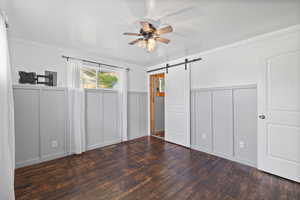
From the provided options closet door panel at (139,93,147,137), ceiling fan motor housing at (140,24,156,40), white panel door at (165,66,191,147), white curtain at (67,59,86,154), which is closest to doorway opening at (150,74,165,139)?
closet door panel at (139,93,147,137)

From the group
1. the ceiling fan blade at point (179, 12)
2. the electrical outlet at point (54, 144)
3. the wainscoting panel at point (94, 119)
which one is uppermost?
the ceiling fan blade at point (179, 12)

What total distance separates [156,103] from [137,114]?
0.90 meters

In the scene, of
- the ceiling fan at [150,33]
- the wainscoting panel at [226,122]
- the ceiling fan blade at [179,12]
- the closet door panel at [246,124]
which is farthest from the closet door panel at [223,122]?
the ceiling fan blade at [179,12]

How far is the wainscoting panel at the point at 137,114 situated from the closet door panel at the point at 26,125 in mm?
2269

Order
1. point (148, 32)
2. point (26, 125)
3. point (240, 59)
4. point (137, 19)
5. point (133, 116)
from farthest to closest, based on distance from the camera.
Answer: point (133, 116)
point (240, 59)
point (26, 125)
point (148, 32)
point (137, 19)

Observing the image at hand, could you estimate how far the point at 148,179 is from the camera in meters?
2.11

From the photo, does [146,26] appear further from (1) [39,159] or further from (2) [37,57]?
(1) [39,159]

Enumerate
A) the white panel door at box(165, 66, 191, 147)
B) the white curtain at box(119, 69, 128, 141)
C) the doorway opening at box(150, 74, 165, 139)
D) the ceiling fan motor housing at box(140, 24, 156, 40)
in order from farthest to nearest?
the doorway opening at box(150, 74, 165, 139) < the white curtain at box(119, 69, 128, 141) < the white panel door at box(165, 66, 191, 147) < the ceiling fan motor housing at box(140, 24, 156, 40)

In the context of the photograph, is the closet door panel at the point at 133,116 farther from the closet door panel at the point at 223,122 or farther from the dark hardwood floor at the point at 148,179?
the closet door panel at the point at 223,122

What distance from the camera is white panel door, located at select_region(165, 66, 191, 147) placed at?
11.4ft

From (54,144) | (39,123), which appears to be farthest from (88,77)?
(54,144)

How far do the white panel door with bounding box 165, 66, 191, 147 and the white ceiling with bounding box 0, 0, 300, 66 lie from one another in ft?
3.41

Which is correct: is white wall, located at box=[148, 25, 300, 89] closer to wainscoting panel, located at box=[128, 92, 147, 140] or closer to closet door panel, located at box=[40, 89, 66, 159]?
wainscoting panel, located at box=[128, 92, 147, 140]

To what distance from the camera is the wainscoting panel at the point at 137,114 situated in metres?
4.19
